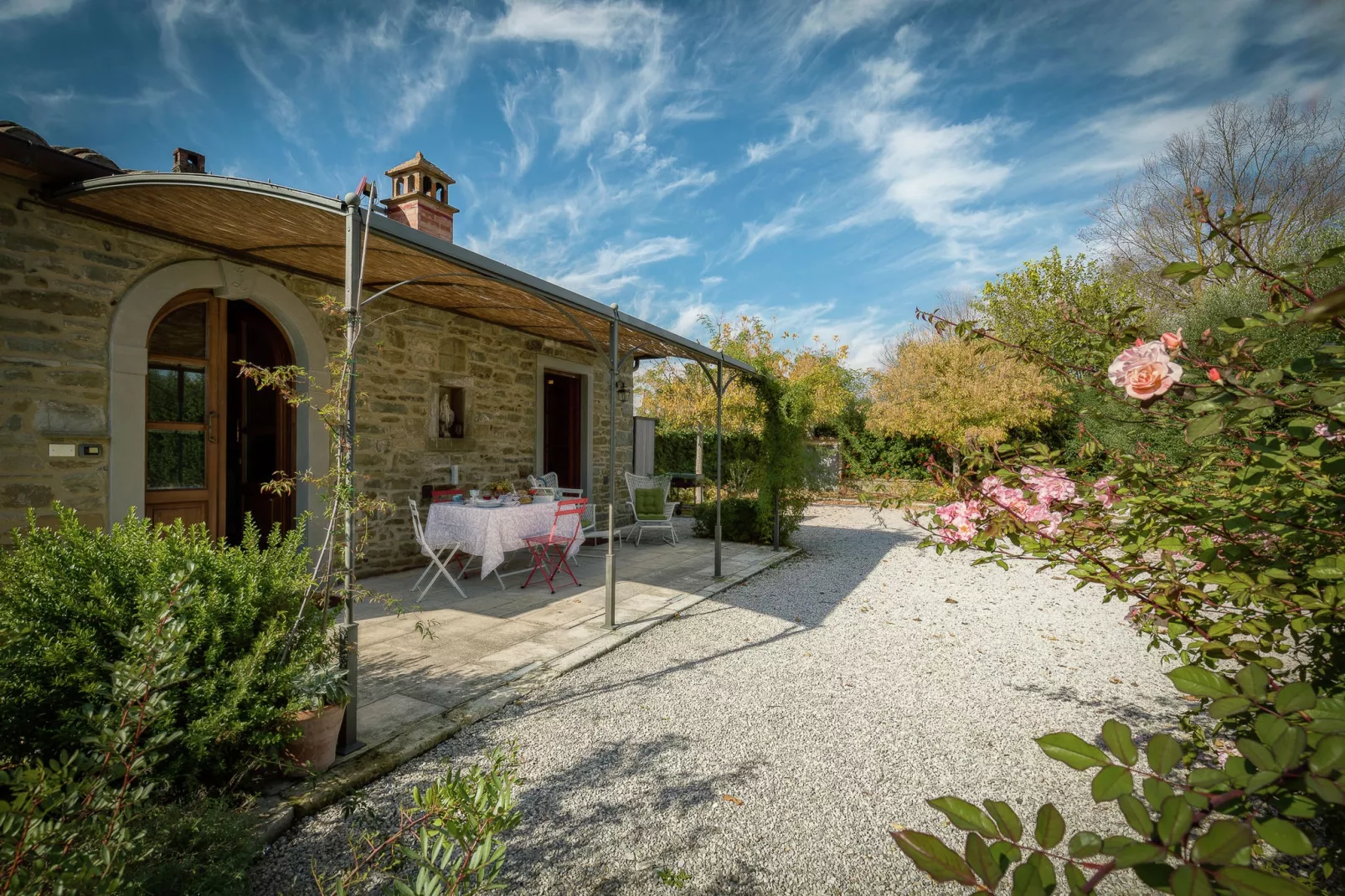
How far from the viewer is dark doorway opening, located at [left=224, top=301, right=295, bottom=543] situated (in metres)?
5.28

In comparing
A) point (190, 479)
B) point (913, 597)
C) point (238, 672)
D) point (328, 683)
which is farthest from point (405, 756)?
point (913, 597)

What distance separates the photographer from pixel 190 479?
15.5 ft

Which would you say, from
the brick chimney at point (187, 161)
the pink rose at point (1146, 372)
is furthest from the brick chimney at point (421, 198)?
the pink rose at point (1146, 372)

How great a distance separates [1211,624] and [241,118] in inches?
306

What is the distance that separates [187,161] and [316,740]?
4339mm

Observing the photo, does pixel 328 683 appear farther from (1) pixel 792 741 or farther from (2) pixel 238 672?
(1) pixel 792 741

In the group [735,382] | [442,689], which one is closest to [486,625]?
[442,689]

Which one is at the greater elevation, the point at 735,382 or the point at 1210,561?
the point at 735,382

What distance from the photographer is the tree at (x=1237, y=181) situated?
11656 mm

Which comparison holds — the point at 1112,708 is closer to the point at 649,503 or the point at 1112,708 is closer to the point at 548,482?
the point at 649,503

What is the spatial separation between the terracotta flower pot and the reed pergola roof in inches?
80.4

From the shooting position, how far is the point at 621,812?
7.45 feet

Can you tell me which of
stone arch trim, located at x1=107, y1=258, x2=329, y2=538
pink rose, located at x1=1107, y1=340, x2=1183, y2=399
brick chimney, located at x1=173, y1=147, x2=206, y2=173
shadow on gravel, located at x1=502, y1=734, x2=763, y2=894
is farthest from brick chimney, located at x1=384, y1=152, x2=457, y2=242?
pink rose, located at x1=1107, y1=340, x2=1183, y2=399

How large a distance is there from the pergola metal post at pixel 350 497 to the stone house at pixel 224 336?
1.3 inches
